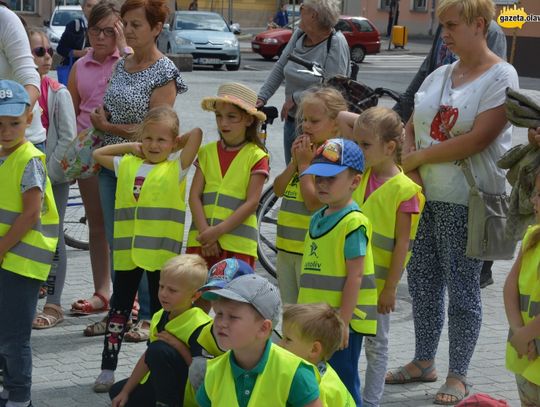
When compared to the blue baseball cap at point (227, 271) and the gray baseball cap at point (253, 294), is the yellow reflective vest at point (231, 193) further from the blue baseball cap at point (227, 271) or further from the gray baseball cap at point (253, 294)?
the gray baseball cap at point (253, 294)

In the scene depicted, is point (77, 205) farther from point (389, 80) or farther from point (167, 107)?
point (389, 80)

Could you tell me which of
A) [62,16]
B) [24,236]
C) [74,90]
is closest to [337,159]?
[24,236]

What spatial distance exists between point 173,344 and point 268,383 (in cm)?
127

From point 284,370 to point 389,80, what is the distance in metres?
25.6

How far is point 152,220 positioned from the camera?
19.2ft

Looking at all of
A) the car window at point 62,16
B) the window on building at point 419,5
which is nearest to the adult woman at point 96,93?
the car window at point 62,16

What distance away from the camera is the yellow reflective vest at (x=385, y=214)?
526 cm

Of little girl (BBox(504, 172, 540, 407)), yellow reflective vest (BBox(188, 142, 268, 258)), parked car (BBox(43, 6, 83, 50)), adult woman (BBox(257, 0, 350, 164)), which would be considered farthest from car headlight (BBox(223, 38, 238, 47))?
little girl (BBox(504, 172, 540, 407))

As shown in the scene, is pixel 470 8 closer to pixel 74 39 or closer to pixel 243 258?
pixel 243 258

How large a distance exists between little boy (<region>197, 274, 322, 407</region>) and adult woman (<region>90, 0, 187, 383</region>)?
109 inches

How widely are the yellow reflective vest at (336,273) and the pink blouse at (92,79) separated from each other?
251cm

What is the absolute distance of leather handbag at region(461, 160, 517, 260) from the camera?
557cm

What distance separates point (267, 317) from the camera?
3.86 meters

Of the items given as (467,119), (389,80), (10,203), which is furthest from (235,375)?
(389,80)
